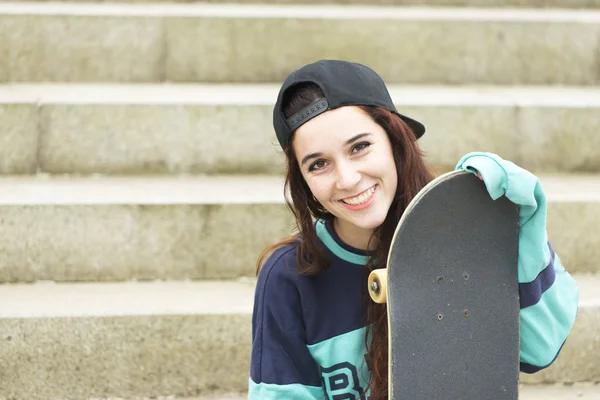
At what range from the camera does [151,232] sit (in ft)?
9.49

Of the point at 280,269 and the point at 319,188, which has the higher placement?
the point at 319,188

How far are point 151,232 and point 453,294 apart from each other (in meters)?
1.40

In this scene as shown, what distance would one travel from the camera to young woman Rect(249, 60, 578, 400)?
1.80 m

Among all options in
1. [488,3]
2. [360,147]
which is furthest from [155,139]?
[488,3]

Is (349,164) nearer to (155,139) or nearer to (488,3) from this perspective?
(155,139)

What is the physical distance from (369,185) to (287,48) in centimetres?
191

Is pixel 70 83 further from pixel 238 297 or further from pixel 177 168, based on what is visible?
pixel 238 297

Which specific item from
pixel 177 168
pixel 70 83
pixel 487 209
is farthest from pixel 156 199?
pixel 487 209

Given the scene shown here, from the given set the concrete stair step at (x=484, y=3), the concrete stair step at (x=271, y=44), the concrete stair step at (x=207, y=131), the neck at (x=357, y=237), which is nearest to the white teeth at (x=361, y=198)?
the neck at (x=357, y=237)

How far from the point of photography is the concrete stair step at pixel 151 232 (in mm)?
2855

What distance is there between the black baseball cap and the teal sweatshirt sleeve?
25 centimetres

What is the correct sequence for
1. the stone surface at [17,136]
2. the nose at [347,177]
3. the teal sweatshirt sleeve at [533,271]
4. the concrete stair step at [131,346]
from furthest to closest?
the stone surface at [17,136]
the concrete stair step at [131,346]
the nose at [347,177]
the teal sweatshirt sleeve at [533,271]

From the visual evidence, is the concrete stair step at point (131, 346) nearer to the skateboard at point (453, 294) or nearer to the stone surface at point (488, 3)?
the skateboard at point (453, 294)

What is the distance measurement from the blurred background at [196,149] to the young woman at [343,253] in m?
Result: 0.47
